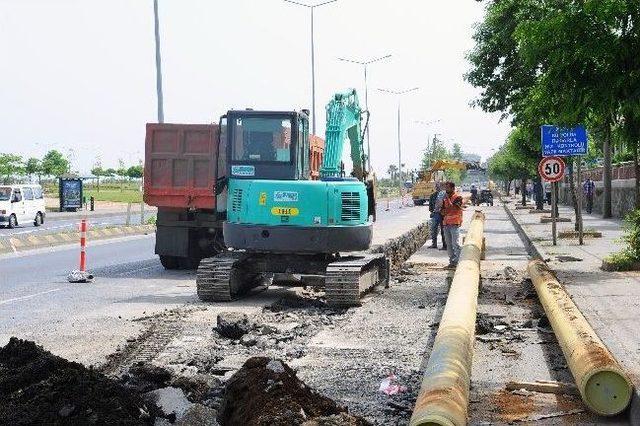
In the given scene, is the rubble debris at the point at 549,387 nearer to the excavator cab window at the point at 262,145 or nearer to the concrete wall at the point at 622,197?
the excavator cab window at the point at 262,145

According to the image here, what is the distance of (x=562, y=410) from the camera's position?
7324mm

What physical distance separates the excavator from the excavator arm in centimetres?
90

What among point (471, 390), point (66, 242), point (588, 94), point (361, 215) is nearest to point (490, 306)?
point (361, 215)

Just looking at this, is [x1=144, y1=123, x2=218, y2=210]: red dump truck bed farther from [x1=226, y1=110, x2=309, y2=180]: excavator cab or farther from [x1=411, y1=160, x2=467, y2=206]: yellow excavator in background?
[x1=411, y1=160, x2=467, y2=206]: yellow excavator in background

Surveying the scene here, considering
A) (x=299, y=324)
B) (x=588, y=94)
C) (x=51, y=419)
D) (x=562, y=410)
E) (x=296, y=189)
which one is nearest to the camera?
(x=51, y=419)

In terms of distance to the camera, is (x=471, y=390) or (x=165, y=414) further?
(x=471, y=390)

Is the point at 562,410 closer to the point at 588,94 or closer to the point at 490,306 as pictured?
the point at 490,306

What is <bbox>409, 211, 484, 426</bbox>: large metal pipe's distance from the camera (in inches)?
224

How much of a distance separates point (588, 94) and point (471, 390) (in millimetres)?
9058

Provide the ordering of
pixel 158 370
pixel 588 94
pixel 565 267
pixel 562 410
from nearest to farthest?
pixel 562 410 < pixel 158 370 < pixel 588 94 < pixel 565 267

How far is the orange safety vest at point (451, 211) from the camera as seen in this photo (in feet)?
65.7

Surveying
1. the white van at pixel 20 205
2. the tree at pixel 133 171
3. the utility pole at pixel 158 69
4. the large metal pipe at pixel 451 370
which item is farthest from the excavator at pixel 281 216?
the tree at pixel 133 171

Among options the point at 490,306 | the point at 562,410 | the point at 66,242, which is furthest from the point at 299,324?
the point at 66,242

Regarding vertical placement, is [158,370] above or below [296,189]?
below
